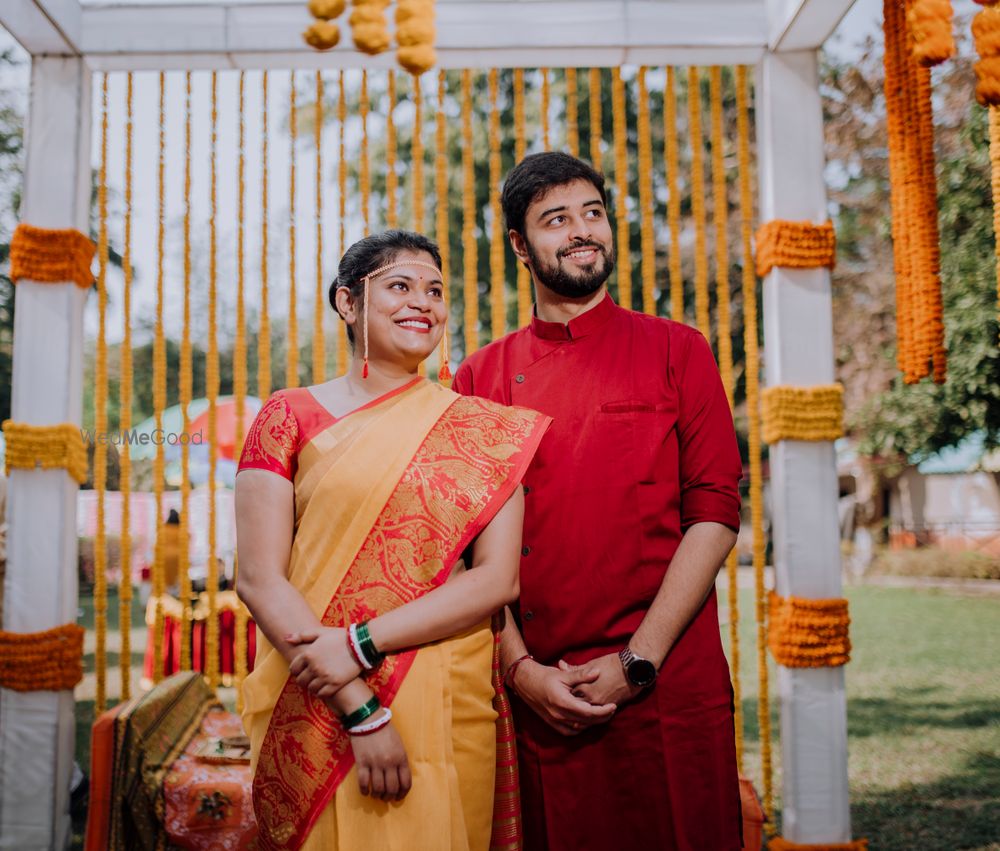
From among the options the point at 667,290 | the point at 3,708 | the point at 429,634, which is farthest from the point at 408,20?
the point at 667,290

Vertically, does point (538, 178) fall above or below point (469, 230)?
below

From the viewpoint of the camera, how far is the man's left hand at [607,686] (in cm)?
198

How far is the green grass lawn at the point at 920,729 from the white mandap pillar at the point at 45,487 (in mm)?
3380

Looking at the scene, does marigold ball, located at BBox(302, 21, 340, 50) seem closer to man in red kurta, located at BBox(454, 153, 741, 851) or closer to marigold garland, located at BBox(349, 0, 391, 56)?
marigold garland, located at BBox(349, 0, 391, 56)

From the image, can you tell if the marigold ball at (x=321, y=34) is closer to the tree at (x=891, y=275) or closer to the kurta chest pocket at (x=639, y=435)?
the kurta chest pocket at (x=639, y=435)

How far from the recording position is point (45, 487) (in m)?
3.32

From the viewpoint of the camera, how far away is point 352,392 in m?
1.99

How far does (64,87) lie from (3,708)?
243 cm

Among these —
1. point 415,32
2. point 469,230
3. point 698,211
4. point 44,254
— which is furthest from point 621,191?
point 44,254

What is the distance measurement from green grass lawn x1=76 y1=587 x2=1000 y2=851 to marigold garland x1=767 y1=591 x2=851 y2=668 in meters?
1.10

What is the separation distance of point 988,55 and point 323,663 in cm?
183

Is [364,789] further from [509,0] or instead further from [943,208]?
[943,208]

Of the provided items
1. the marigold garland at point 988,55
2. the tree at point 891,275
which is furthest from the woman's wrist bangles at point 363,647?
the tree at point 891,275

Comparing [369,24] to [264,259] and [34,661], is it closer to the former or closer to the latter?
[264,259]
